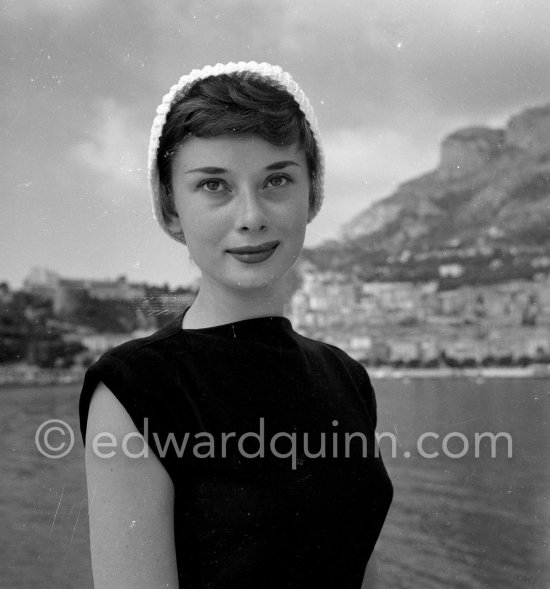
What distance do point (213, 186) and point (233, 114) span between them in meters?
0.09

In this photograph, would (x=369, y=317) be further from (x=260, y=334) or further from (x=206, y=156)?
(x=206, y=156)

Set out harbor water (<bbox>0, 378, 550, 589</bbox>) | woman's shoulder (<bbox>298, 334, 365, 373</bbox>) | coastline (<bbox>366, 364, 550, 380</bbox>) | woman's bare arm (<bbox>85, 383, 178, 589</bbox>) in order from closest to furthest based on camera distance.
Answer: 1. woman's bare arm (<bbox>85, 383, 178, 589</bbox>)
2. woman's shoulder (<bbox>298, 334, 365, 373</bbox>)
3. harbor water (<bbox>0, 378, 550, 589</bbox>)
4. coastline (<bbox>366, 364, 550, 380</bbox>)

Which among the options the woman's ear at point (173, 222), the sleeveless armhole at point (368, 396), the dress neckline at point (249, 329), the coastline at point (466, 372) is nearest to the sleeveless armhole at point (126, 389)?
the dress neckline at point (249, 329)

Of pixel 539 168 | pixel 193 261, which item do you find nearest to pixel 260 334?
pixel 193 261

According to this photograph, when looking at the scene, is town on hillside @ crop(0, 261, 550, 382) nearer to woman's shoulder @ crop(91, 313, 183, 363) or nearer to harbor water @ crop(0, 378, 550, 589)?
harbor water @ crop(0, 378, 550, 589)

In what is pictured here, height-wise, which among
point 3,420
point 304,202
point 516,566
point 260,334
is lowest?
point 516,566

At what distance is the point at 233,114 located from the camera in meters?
0.76

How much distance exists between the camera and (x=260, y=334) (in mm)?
860

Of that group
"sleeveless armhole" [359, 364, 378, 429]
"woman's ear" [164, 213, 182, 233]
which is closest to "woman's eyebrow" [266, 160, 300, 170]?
"woman's ear" [164, 213, 182, 233]

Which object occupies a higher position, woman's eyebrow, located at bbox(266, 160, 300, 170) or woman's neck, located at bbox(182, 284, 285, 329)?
woman's eyebrow, located at bbox(266, 160, 300, 170)

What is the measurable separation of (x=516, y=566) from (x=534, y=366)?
0.62m

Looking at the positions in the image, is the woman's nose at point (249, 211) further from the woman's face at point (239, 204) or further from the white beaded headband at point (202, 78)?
the white beaded headband at point (202, 78)

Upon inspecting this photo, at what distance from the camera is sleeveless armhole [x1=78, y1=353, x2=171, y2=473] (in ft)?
2.40

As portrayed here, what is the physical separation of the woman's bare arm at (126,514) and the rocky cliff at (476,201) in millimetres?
625
